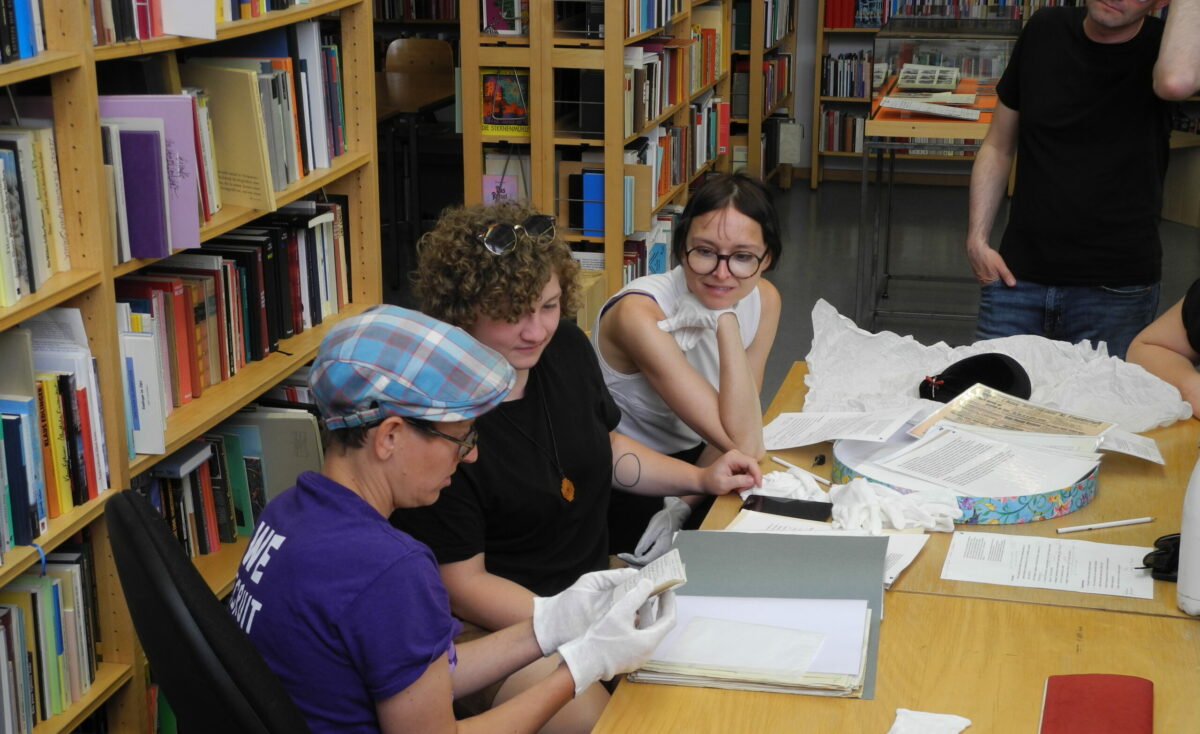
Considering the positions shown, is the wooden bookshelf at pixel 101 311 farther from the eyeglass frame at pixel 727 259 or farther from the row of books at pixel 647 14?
the row of books at pixel 647 14

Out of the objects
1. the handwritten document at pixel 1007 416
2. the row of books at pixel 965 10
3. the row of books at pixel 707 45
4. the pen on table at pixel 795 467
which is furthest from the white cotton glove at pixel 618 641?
the row of books at pixel 965 10

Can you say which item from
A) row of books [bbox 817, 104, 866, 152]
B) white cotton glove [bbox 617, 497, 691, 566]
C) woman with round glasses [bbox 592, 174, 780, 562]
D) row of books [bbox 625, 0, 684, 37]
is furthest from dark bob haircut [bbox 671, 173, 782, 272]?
row of books [bbox 817, 104, 866, 152]

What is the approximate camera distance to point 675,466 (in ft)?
7.06

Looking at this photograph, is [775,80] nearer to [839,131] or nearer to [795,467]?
[839,131]

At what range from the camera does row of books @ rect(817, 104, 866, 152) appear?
313 inches

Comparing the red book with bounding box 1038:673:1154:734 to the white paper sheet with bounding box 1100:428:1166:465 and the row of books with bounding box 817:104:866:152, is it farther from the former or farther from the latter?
the row of books with bounding box 817:104:866:152

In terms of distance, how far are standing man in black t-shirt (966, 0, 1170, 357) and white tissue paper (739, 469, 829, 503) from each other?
1.20 metres

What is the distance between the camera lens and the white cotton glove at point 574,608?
148 centimetres

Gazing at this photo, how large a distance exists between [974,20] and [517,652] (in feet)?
16.8

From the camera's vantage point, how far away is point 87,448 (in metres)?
1.96

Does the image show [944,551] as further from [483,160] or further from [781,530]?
[483,160]

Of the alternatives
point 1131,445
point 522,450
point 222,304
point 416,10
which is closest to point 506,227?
point 522,450

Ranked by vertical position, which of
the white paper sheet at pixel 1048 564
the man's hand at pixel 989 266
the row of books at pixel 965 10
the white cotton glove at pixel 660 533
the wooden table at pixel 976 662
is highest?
the row of books at pixel 965 10

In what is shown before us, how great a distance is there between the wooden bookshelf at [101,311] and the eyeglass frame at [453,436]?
79 cm
